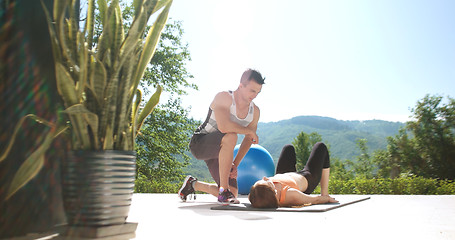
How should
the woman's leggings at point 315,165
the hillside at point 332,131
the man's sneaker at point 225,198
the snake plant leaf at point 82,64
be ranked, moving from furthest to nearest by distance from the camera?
the hillside at point 332,131
the woman's leggings at point 315,165
the man's sneaker at point 225,198
the snake plant leaf at point 82,64

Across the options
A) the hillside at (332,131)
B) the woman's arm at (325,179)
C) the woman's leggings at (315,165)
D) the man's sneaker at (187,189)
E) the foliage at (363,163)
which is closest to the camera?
the woman's leggings at (315,165)

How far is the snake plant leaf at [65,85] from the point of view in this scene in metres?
1.97

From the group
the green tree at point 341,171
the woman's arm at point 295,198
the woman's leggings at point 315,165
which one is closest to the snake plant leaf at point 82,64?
the woman's arm at point 295,198

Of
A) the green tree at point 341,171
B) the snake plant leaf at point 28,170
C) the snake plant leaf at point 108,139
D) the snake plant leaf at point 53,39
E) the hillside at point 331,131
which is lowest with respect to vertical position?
the green tree at point 341,171

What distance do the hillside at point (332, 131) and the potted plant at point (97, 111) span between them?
73582mm

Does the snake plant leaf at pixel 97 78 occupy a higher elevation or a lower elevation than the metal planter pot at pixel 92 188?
higher

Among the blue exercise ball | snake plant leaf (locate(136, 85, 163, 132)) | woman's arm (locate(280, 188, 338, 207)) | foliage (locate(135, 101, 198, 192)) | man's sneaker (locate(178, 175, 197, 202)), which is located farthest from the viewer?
foliage (locate(135, 101, 198, 192))

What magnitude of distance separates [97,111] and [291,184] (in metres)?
2.64

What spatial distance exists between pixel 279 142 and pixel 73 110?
8312 centimetres

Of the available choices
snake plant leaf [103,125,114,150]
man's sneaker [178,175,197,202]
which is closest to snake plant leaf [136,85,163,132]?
snake plant leaf [103,125,114,150]

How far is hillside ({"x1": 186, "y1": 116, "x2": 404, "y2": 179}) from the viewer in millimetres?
77938

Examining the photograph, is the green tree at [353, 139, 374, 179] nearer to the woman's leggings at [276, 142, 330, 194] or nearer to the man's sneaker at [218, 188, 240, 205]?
the woman's leggings at [276, 142, 330, 194]

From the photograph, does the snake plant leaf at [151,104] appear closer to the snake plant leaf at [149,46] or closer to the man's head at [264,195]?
the snake plant leaf at [149,46]

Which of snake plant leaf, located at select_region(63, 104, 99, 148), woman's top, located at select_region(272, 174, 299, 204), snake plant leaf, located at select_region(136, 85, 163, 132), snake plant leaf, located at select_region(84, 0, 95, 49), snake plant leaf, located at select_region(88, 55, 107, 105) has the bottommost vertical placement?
woman's top, located at select_region(272, 174, 299, 204)
